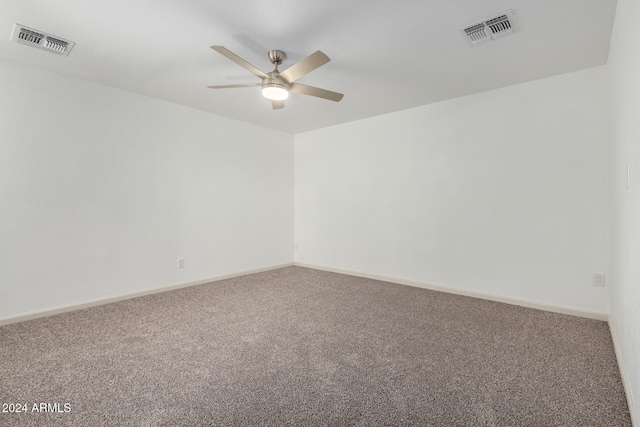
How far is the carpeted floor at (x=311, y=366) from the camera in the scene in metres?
1.56

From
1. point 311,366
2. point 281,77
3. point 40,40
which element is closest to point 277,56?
point 281,77

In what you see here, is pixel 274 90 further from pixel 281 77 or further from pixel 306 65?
pixel 306 65

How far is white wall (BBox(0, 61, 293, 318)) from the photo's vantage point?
9.45 ft

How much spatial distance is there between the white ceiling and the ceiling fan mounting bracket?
5 centimetres

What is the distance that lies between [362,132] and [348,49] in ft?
7.17

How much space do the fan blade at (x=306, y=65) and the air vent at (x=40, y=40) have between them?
181 centimetres

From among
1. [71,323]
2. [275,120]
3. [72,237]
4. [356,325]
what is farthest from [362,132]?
[71,323]

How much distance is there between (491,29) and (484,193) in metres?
1.87

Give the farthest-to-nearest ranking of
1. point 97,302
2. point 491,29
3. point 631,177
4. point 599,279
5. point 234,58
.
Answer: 1. point 97,302
2. point 599,279
3. point 491,29
4. point 234,58
5. point 631,177

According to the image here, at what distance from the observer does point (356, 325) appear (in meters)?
2.75

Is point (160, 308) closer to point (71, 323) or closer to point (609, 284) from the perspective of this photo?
point (71, 323)

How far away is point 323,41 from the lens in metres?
2.43

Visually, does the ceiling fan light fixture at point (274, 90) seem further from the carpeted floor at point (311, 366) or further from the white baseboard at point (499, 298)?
the white baseboard at point (499, 298)

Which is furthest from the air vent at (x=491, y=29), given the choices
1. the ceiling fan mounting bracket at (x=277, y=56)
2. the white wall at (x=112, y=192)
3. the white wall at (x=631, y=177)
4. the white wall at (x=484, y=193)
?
the white wall at (x=112, y=192)
